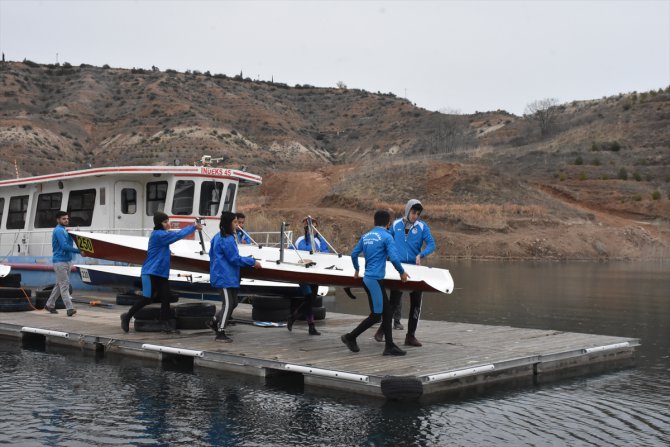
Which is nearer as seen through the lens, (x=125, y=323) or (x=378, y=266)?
(x=378, y=266)

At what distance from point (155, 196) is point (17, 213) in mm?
5650

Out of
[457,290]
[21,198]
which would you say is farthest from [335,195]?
[21,198]

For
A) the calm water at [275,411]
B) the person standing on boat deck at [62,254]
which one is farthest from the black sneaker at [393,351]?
the person standing on boat deck at [62,254]

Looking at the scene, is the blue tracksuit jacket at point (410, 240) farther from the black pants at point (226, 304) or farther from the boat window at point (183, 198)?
the boat window at point (183, 198)

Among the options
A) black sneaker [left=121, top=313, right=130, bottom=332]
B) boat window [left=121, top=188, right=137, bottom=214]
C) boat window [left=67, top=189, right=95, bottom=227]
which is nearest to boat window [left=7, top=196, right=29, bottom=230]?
boat window [left=67, top=189, right=95, bottom=227]

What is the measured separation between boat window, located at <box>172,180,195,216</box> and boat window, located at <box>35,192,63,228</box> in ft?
13.5

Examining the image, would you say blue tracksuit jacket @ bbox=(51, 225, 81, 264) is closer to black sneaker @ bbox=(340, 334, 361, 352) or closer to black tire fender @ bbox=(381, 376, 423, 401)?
black sneaker @ bbox=(340, 334, 361, 352)

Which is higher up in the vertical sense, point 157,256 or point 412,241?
point 412,241

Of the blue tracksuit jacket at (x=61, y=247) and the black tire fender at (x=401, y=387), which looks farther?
the blue tracksuit jacket at (x=61, y=247)

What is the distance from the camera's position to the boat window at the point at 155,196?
19.1 meters

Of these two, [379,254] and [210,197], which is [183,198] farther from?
[379,254]

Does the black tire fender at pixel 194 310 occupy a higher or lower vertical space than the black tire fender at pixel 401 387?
higher

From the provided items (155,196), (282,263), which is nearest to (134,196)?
(155,196)

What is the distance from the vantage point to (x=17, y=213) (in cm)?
2239
